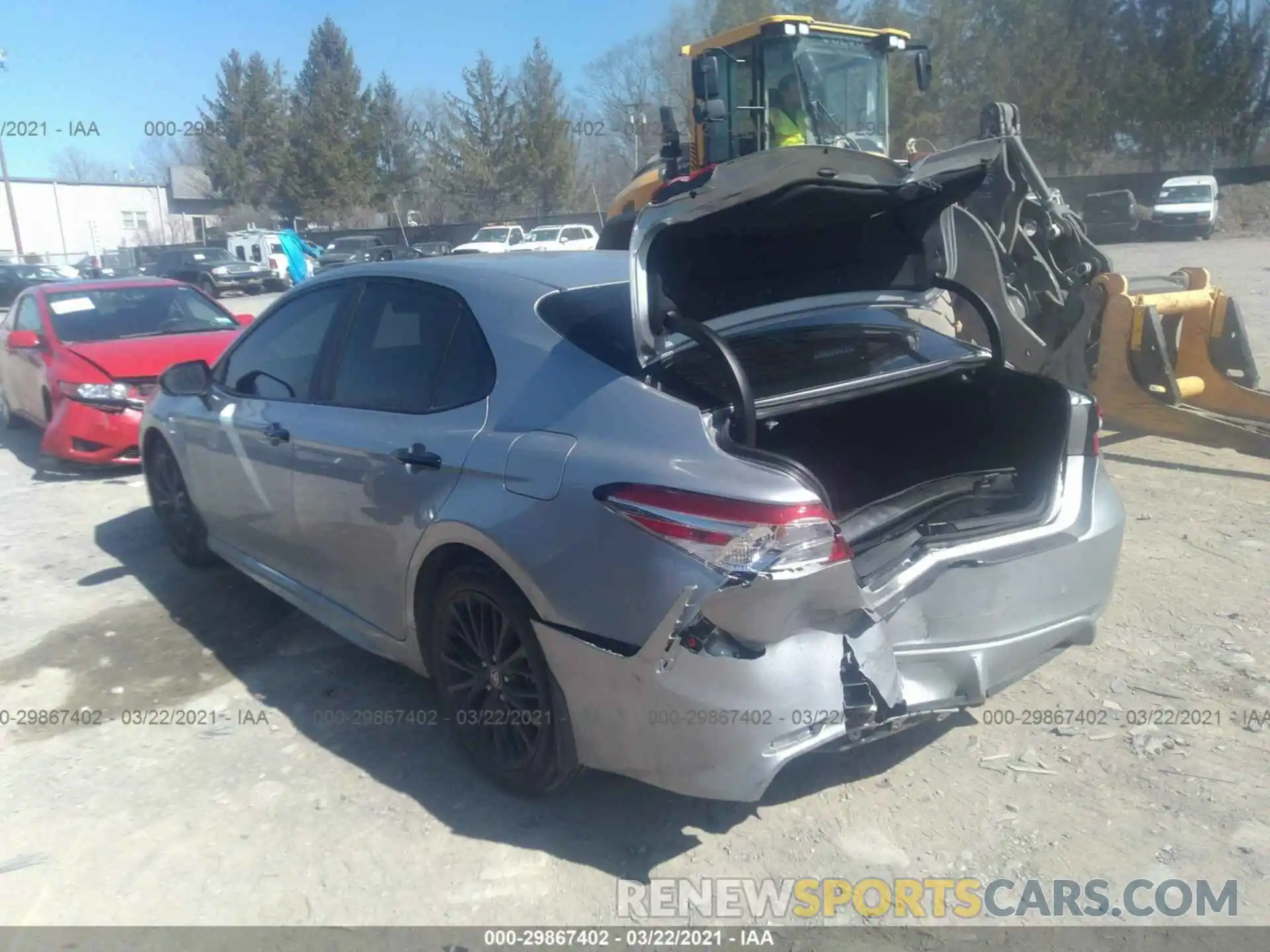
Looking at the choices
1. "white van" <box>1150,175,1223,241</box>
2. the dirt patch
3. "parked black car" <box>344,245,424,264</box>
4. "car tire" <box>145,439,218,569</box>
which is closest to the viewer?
"car tire" <box>145,439,218,569</box>

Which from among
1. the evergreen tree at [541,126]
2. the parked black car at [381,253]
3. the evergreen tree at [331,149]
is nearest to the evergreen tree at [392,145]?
the evergreen tree at [331,149]

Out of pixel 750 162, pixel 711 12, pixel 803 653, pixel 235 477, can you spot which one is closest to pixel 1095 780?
pixel 803 653

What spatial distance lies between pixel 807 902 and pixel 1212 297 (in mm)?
6062

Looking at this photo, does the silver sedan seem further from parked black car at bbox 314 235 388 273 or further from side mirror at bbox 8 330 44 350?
parked black car at bbox 314 235 388 273

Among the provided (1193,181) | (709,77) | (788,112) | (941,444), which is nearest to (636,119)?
(1193,181)

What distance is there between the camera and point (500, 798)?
11.2ft

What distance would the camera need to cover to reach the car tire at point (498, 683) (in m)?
3.10

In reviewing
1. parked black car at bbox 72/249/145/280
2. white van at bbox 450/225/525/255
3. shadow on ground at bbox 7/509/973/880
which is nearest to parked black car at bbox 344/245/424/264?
white van at bbox 450/225/525/255

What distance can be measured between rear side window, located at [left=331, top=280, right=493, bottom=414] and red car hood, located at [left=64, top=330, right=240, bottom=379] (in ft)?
14.1

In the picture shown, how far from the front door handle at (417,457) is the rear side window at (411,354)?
6.1 inches

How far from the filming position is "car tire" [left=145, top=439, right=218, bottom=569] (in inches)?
216

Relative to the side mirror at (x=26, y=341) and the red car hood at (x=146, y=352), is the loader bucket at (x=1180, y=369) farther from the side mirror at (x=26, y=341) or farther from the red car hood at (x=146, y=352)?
the side mirror at (x=26, y=341)

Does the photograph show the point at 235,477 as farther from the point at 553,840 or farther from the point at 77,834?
the point at 553,840

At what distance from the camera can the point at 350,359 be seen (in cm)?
405
